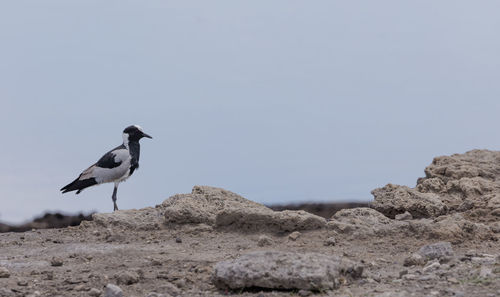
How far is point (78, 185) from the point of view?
44.9 feet

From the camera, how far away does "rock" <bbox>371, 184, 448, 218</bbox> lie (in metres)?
9.89

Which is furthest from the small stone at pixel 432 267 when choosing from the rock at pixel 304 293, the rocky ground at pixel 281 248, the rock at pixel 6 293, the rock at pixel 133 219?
the rock at pixel 133 219

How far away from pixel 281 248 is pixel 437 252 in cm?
190

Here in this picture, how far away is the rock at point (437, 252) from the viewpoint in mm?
7090

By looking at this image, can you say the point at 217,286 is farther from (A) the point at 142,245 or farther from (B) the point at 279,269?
(A) the point at 142,245

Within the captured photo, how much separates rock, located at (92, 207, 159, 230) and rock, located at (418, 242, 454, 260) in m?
4.33

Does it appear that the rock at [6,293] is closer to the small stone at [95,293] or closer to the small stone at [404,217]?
the small stone at [95,293]

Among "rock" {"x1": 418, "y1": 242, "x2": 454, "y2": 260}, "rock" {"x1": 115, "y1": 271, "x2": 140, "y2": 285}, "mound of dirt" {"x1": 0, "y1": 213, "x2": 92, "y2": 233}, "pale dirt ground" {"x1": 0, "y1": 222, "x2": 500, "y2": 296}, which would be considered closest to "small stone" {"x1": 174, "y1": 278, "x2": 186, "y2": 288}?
"pale dirt ground" {"x1": 0, "y1": 222, "x2": 500, "y2": 296}

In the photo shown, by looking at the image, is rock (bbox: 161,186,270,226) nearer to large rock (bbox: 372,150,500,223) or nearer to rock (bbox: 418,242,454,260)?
large rock (bbox: 372,150,500,223)

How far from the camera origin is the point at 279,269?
5926 millimetres

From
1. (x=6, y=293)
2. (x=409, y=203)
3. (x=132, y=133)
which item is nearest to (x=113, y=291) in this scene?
(x=6, y=293)

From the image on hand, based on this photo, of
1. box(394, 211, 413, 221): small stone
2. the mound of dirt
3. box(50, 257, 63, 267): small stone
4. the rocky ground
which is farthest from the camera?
the mound of dirt

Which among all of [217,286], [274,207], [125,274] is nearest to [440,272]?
[217,286]

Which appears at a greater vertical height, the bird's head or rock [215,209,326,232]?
the bird's head
